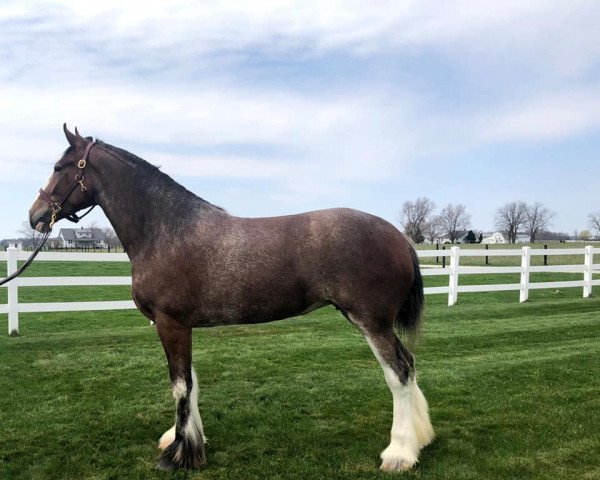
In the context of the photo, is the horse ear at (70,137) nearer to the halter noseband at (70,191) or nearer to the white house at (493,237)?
the halter noseband at (70,191)

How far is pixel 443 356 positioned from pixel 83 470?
16.2 feet

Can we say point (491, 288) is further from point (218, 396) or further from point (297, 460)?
point (297, 460)

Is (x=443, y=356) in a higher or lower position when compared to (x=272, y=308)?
lower

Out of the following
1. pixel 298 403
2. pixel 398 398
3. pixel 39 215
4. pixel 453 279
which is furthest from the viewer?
pixel 453 279

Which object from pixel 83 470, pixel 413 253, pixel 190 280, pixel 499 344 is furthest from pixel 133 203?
pixel 499 344

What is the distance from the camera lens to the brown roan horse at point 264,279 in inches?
134

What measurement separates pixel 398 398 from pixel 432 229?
7031 centimetres

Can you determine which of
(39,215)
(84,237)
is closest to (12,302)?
(39,215)

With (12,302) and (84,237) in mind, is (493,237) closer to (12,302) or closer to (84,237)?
(84,237)

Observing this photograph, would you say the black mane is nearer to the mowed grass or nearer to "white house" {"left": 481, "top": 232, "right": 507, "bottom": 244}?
the mowed grass

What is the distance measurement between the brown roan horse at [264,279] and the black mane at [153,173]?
117 mm

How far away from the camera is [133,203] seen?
3678mm

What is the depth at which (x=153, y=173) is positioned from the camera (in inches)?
148

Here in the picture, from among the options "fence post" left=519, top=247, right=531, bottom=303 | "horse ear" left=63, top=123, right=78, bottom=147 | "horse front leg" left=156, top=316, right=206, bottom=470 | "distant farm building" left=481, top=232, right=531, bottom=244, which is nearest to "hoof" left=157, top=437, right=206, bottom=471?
"horse front leg" left=156, top=316, right=206, bottom=470
